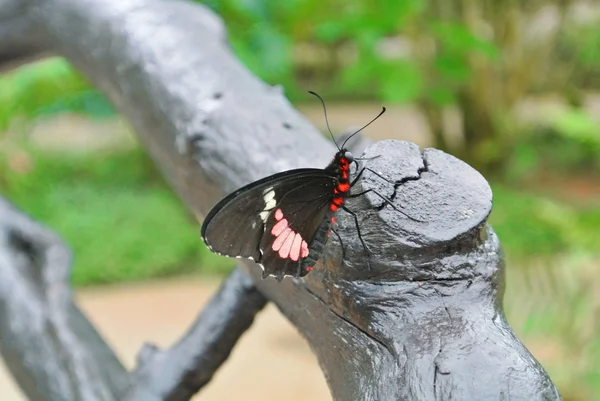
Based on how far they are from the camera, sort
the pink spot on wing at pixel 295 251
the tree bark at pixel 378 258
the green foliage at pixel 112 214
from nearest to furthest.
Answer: the tree bark at pixel 378 258 < the pink spot on wing at pixel 295 251 < the green foliage at pixel 112 214

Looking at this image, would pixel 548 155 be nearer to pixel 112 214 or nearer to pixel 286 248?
pixel 112 214

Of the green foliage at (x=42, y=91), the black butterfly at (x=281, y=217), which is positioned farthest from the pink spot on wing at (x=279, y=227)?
the green foliage at (x=42, y=91)

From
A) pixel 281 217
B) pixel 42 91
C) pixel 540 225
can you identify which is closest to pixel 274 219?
pixel 281 217

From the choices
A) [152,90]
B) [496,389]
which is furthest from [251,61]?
[496,389]

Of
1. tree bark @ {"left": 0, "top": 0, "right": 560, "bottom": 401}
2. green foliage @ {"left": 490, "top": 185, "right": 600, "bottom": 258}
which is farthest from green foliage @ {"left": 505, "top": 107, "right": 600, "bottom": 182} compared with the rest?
tree bark @ {"left": 0, "top": 0, "right": 560, "bottom": 401}

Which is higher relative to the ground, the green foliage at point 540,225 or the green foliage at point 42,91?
the green foliage at point 540,225

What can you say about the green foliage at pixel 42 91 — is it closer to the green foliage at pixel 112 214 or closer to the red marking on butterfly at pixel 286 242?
the green foliage at pixel 112 214

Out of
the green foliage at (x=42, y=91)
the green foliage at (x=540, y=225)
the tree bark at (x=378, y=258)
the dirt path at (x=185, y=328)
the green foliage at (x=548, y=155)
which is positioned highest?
the green foliage at (x=548, y=155)
